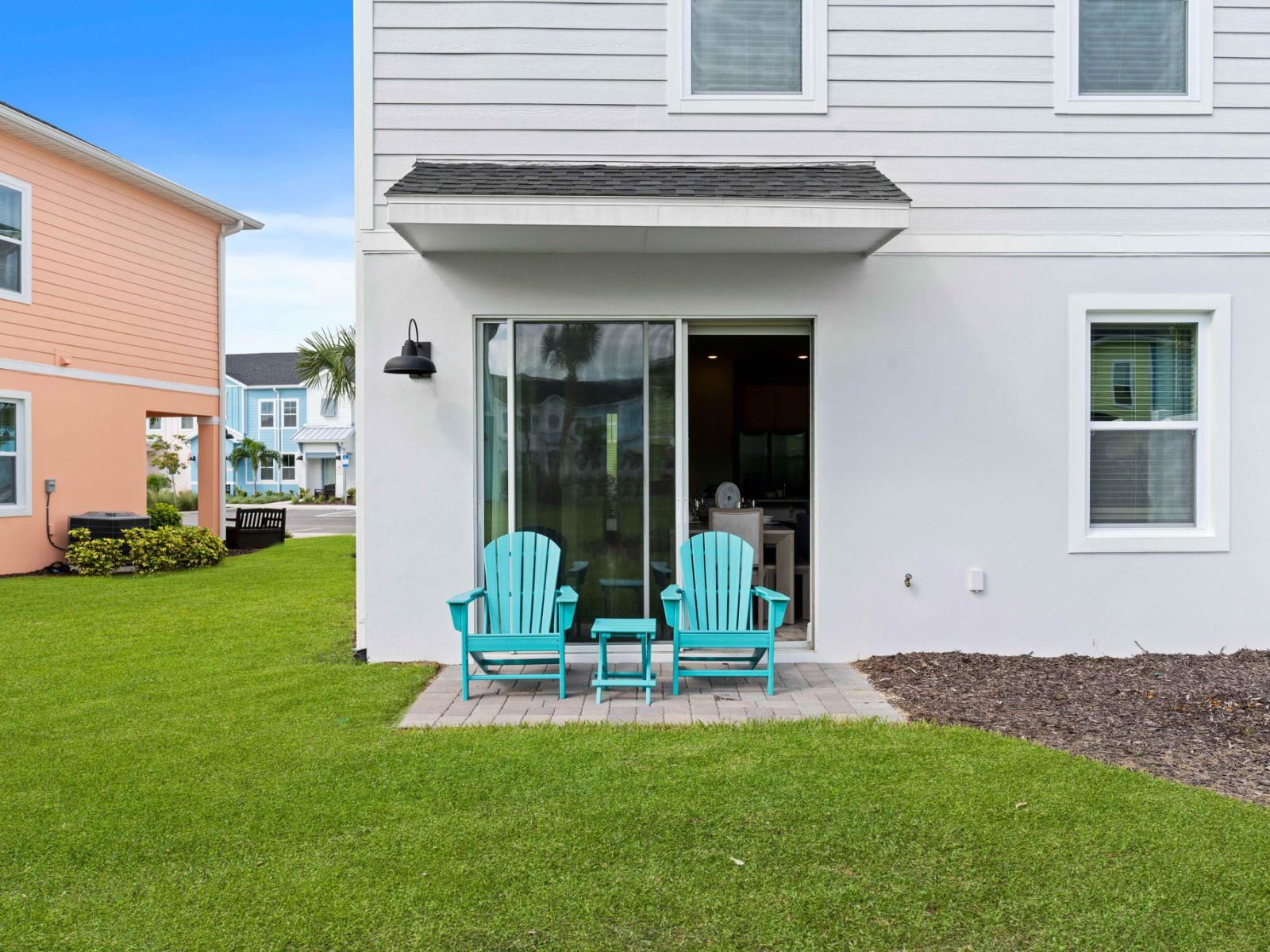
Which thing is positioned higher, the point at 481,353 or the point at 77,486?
the point at 481,353

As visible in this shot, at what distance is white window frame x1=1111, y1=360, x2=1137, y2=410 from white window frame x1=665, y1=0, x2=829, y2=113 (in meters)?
2.48

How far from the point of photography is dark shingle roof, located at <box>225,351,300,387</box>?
37.1 m

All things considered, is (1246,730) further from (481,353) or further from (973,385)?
(481,353)

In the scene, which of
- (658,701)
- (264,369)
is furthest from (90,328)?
(264,369)

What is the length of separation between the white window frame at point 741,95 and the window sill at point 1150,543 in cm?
319

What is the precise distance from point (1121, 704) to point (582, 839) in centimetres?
314

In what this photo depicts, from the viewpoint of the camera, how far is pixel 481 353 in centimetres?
558

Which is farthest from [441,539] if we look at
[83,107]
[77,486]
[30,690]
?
[83,107]

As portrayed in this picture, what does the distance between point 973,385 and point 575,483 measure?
258cm

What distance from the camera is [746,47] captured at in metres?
5.64

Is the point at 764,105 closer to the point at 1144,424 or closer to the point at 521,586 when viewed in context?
the point at 1144,424

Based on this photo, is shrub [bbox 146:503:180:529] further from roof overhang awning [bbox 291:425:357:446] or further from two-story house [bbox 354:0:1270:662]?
roof overhang awning [bbox 291:425:357:446]

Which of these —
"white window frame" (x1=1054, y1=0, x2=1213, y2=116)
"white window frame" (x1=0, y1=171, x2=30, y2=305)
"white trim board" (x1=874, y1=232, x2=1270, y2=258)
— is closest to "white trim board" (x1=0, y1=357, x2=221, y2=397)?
"white window frame" (x1=0, y1=171, x2=30, y2=305)

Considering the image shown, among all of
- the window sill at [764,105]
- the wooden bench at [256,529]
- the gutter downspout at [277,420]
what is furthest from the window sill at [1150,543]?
the gutter downspout at [277,420]
